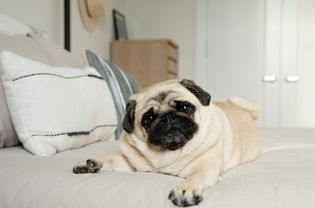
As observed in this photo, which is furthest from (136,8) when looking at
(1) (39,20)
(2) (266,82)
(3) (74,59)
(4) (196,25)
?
(3) (74,59)

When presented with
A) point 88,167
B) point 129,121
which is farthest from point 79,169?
point 129,121

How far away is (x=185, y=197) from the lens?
2.72ft

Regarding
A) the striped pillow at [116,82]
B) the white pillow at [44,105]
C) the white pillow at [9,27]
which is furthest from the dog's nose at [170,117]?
the white pillow at [9,27]

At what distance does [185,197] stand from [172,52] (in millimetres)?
2908

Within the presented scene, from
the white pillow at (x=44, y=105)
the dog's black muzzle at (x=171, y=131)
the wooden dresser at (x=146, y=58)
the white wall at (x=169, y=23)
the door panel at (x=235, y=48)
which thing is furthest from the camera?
the white wall at (x=169, y=23)

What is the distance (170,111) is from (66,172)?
0.98 feet

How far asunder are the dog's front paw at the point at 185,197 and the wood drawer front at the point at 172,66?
270cm

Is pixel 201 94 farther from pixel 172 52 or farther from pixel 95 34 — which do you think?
pixel 172 52

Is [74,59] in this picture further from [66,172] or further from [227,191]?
[227,191]

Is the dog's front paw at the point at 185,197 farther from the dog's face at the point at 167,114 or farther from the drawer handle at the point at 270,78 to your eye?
the drawer handle at the point at 270,78

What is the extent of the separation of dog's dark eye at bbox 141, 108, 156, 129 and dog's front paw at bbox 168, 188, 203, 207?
0.26 meters

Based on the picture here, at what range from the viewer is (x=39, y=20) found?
2.53 meters

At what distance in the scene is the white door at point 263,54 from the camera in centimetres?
382

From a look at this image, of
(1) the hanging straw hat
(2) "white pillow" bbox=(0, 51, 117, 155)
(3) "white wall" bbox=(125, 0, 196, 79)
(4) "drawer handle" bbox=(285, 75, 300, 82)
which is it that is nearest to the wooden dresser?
(1) the hanging straw hat
